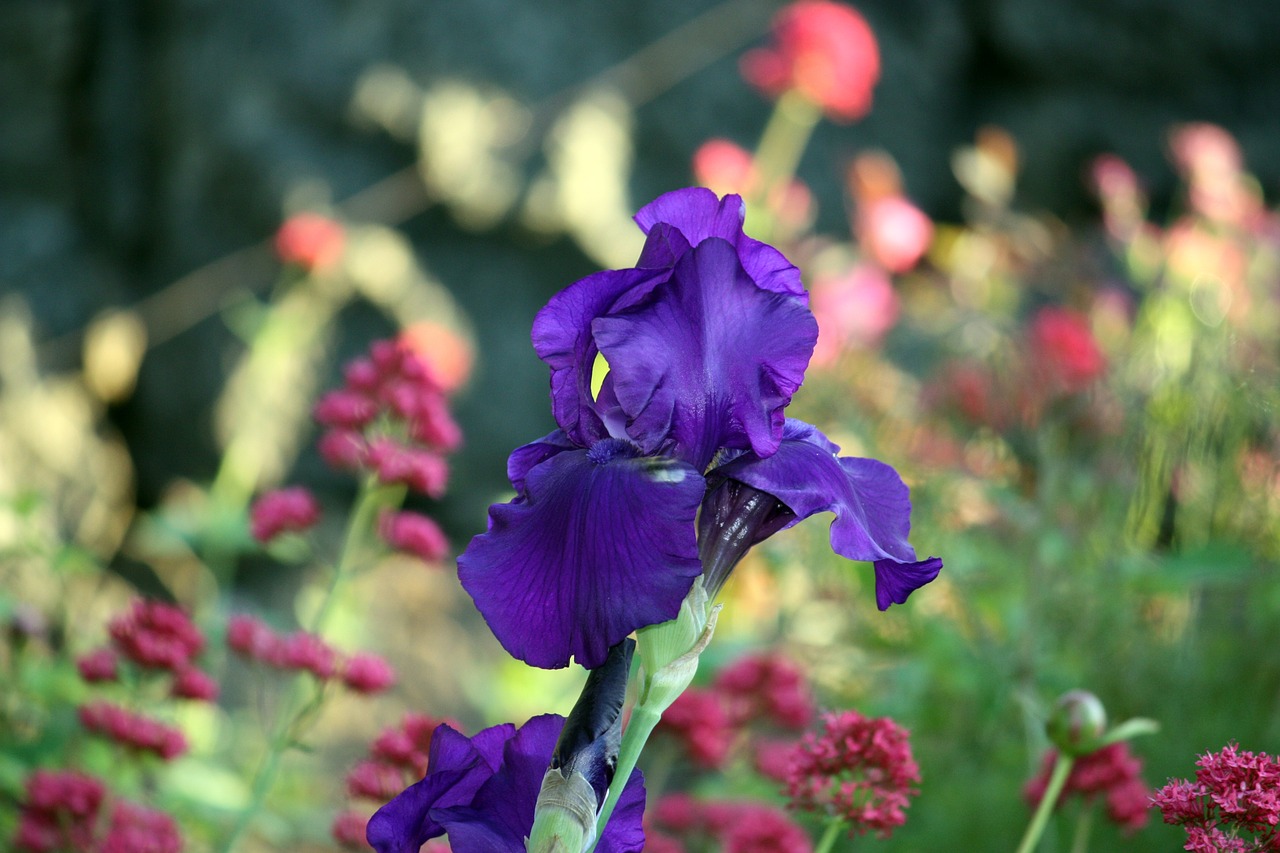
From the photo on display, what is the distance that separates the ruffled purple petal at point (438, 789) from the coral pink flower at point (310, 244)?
2.01 meters

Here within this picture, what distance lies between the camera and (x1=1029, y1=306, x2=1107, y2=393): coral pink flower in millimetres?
1963

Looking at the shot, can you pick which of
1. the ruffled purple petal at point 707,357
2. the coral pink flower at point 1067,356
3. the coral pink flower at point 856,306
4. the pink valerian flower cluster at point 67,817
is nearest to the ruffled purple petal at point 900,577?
the ruffled purple petal at point 707,357

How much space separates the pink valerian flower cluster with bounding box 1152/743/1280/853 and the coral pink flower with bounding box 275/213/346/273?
2226mm

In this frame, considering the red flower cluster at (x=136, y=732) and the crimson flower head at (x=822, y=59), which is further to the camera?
the crimson flower head at (x=822, y=59)

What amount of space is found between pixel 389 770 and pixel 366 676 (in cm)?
19

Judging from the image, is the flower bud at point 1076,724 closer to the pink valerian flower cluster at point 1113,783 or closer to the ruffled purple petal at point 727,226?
the pink valerian flower cluster at point 1113,783

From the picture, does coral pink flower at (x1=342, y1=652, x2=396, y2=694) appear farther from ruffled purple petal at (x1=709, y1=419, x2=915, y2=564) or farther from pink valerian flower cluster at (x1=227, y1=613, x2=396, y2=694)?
ruffled purple petal at (x1=709, y1=419, x2=915, y2=564)

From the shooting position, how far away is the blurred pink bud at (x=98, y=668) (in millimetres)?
1456

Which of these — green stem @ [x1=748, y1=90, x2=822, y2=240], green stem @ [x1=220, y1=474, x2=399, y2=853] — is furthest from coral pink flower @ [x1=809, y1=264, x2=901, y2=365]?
green stem @ [x1=220, y1=474, x2=399, y2=853]

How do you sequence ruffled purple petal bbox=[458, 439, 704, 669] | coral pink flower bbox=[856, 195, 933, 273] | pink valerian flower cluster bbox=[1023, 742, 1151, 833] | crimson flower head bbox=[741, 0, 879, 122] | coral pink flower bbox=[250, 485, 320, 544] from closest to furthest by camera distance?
ruffled purple petal bbox=[458, 439, 704, 669]
pink valerian flower cluster bbox=[1023, 742, 1151, 833]
coral pink flower bbox=[250, 485, 320, 544]
crimson flower head bbox=[741, 0, 879, 122]
coral pink flower bbox=[856, 195, 933, 273]

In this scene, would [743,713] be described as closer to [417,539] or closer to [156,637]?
[417,539]

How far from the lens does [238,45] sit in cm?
375

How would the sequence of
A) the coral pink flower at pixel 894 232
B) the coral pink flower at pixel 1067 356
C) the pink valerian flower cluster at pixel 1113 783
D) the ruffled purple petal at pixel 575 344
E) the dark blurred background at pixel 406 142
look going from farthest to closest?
the dark blurred background at pixel 406 142
the coral pink flower at pixel 894 232
the coral pink flower at pixel 1067 356
the pink valerian flower cluster at pixel 1113 783
the ruffled purple petal at pixel 575 344

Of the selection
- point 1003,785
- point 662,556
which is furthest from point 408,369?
point 1003,785
